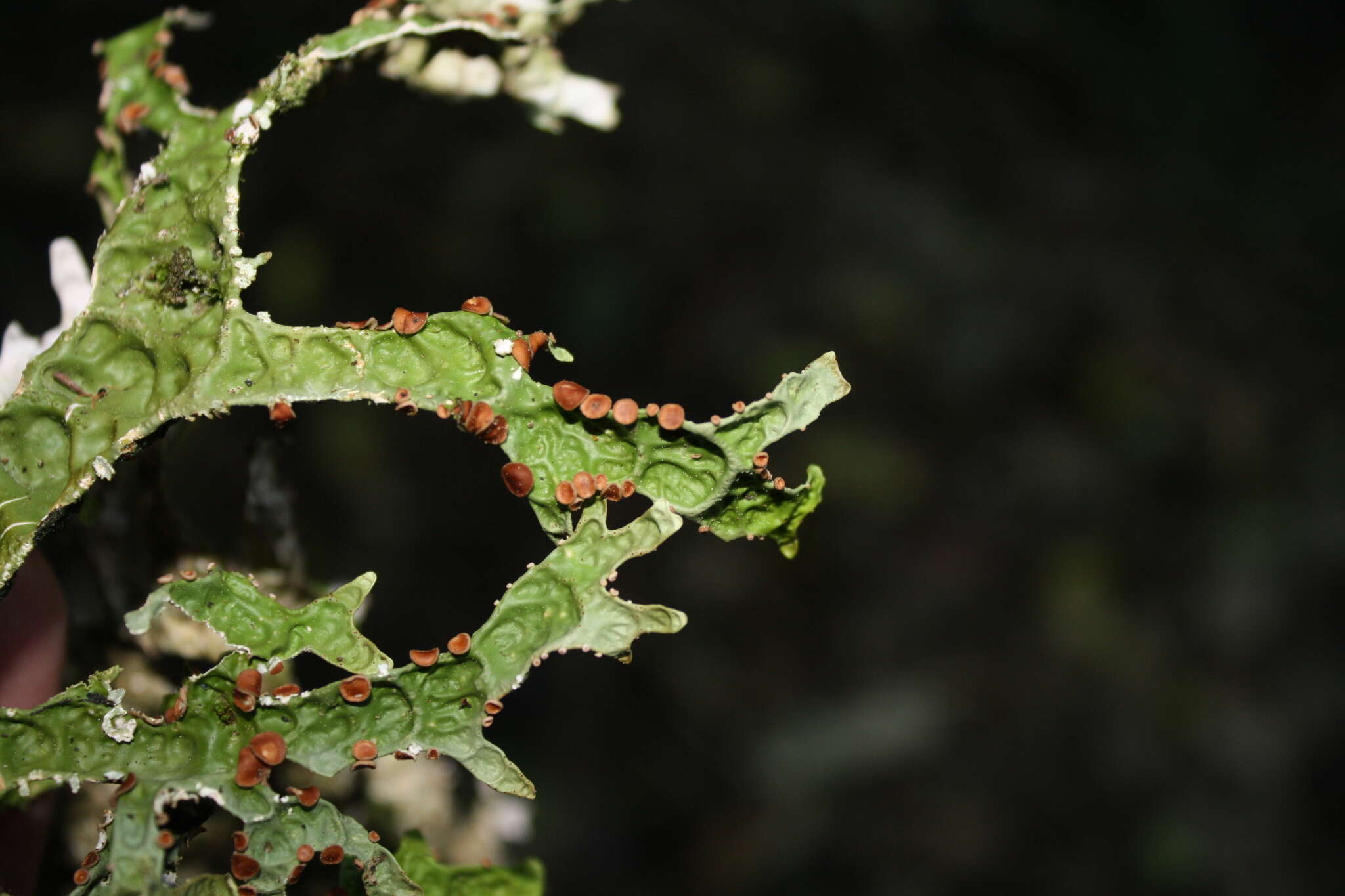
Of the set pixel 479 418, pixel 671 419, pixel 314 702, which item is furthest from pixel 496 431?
pixel 314 702

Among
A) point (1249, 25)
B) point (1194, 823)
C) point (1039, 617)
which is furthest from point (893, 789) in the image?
point (1249, 25)

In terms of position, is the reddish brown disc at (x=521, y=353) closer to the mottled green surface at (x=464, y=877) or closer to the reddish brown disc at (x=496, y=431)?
the reddish brown disc at (x=496, y=431)

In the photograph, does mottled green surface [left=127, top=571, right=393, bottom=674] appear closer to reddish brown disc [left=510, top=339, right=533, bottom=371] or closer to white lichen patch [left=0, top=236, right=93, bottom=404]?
reddish brown disc [left=510, top=339, right=533, bottom=371]

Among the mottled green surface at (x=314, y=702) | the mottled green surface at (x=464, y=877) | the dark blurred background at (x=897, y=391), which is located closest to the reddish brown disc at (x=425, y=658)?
the mottled green surface at (x=314, y=702)

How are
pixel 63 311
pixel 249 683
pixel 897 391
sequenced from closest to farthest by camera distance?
pixel 249 683 < pixel 63 311 < pixel 897 391

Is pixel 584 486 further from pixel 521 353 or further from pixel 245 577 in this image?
pixel 245 577

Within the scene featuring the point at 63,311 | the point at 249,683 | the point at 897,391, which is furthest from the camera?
the point at 897,391
